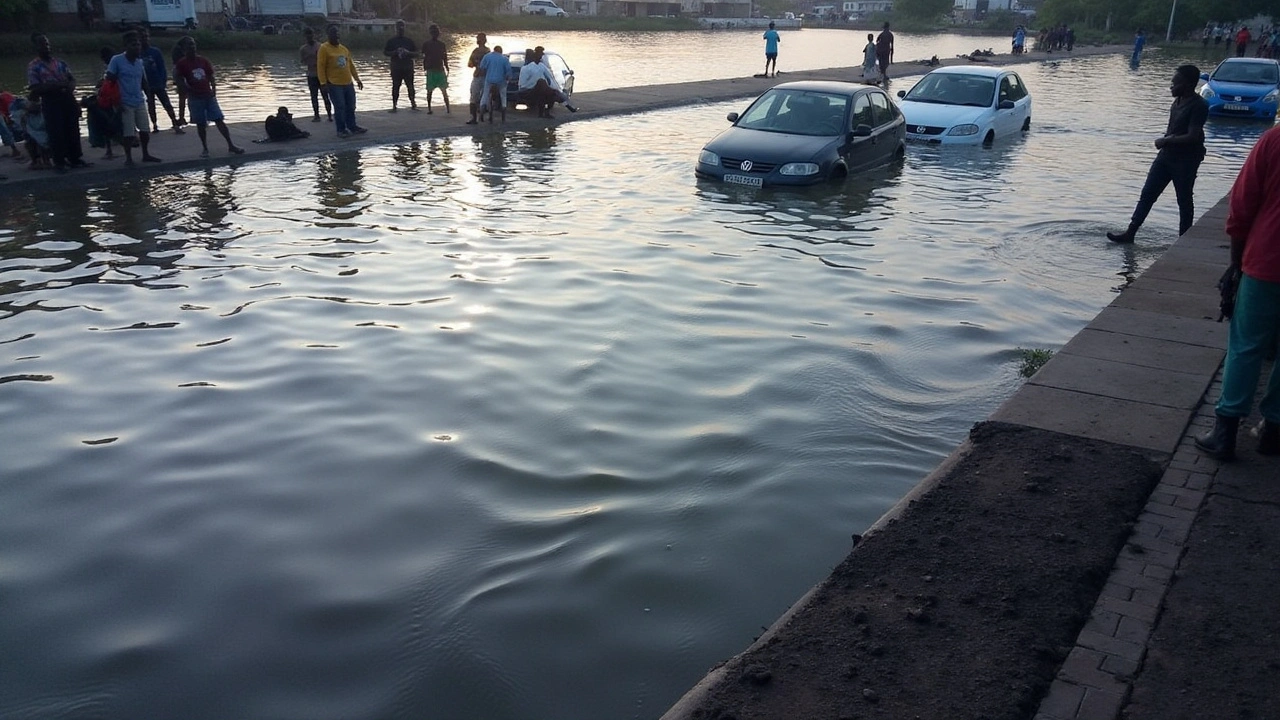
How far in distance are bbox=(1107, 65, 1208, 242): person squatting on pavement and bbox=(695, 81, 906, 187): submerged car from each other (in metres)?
4.36

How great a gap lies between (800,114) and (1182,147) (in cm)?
573

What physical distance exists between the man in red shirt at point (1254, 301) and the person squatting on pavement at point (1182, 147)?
5.99 m

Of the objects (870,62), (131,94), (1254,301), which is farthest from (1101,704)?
(870,62)

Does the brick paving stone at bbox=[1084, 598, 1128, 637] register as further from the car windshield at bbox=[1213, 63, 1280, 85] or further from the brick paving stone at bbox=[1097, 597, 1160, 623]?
the car windshield at bbox=[1213, 63, 1280, 85]

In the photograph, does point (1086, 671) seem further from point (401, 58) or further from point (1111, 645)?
point (401, 58)

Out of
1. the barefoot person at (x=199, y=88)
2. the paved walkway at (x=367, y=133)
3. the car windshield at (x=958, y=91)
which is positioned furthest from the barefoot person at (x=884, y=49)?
the barefoot person at (x=199, y=88)

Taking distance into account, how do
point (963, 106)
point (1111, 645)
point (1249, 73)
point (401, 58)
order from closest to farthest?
point (1111, 645)
point (963, 106)
point (401, 58)
point (1249, 73)

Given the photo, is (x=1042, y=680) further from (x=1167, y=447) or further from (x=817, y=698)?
(x=1167, y=447)

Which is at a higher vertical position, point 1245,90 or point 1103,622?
point 1245,90

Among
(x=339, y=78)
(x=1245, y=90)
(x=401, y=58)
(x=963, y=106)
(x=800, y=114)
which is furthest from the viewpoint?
(x=1245, y=90)

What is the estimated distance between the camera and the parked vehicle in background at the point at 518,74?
77.3 ft

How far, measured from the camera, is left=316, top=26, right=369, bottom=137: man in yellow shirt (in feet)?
60.0

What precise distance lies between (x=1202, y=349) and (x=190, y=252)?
9946mm

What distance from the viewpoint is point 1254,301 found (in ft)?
17.1
